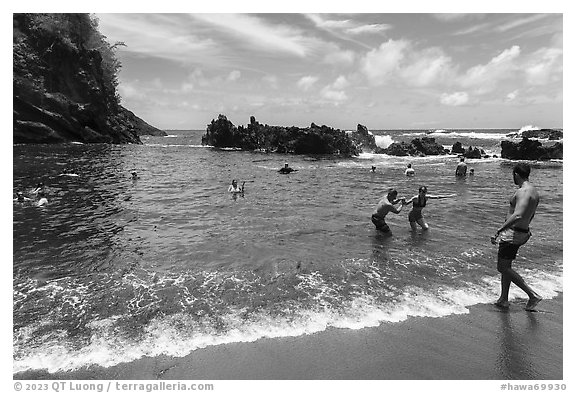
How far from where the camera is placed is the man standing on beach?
720 cm

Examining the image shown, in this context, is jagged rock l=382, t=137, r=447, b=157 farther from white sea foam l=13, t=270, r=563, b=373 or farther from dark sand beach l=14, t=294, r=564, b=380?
dark sand beach l=14, t=294, r=564, b=380

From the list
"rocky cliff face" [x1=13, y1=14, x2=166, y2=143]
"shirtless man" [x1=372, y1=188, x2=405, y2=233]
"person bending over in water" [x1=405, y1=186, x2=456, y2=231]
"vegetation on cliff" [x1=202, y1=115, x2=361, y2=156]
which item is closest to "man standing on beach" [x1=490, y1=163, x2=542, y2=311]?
"shirtless man" [x1=372, y1=188, x2=405, y2=233]

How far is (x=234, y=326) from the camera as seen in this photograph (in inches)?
303

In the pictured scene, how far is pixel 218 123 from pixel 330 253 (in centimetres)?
8489

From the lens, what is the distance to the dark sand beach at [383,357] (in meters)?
6.02

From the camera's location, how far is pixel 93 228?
15750mm

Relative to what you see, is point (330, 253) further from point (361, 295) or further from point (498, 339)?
point (498, 339)

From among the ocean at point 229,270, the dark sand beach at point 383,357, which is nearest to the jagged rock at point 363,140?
the ocean at point 229,270

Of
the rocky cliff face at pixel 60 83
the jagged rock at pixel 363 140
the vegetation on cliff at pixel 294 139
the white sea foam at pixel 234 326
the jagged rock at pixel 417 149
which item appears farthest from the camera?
the jagged rock at pixel 363 140

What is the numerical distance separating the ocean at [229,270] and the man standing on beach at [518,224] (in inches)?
49.1

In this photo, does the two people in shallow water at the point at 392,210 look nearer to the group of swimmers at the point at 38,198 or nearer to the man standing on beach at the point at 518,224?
the man standing on beach at the point at 518,224

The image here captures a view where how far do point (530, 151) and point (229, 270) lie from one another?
2359 inches

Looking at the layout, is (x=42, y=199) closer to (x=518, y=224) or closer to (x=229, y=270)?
(x=229, y=270)

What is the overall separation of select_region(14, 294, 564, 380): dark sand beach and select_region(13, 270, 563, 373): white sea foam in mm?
293
